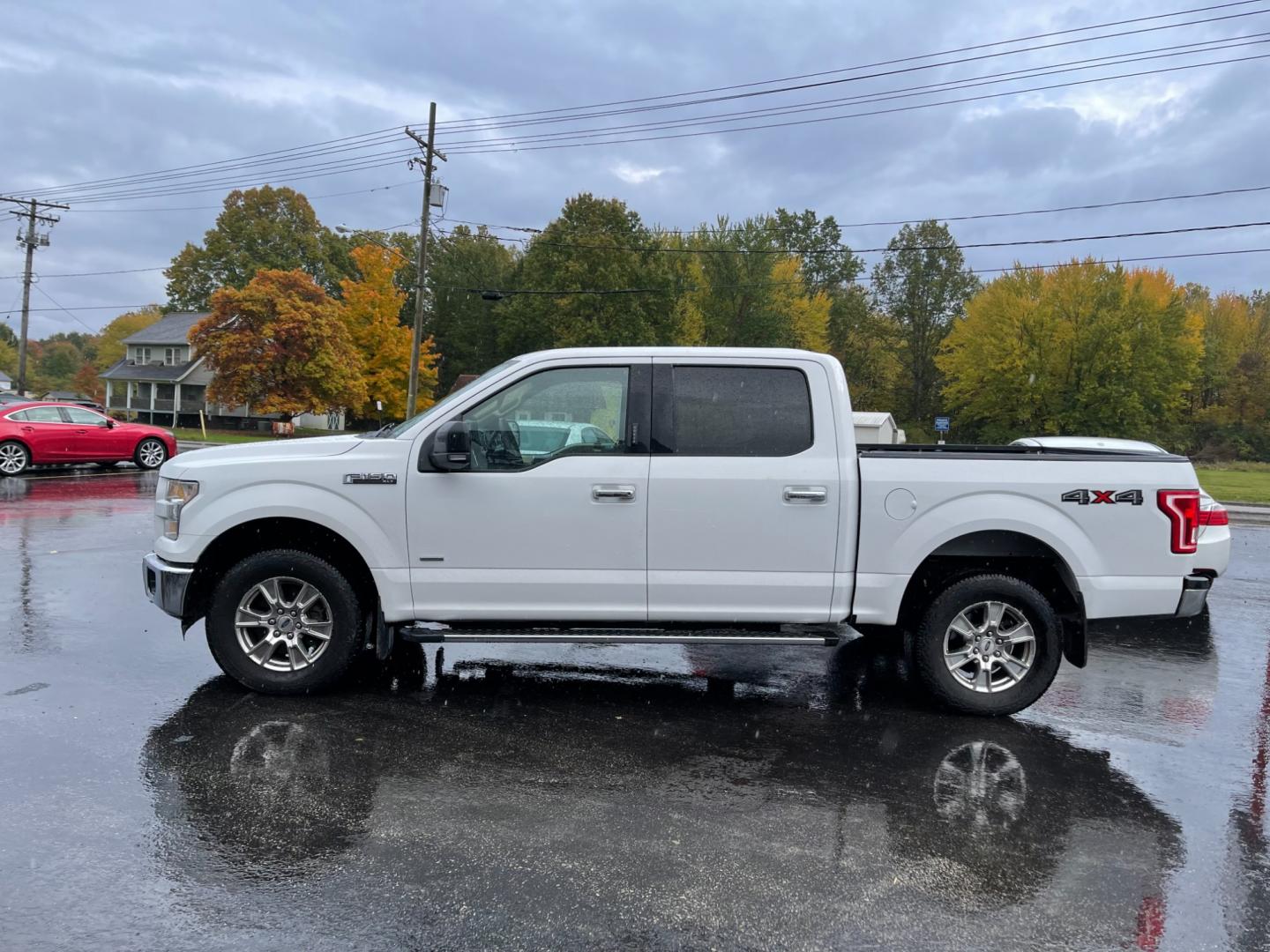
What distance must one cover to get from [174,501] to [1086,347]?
58.0 meters

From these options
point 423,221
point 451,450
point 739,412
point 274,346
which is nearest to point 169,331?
point 274,346

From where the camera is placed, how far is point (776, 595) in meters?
5.11

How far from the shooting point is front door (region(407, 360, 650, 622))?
5066 millimetres

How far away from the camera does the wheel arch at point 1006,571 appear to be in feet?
17.0

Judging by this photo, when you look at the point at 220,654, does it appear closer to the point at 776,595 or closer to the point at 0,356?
the point at 776,595

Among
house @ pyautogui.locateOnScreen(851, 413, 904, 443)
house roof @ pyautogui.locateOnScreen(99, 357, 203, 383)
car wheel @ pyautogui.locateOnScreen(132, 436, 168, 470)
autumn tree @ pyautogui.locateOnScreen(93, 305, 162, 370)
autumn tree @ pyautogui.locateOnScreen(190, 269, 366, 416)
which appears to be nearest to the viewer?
car wheel @ pyautogui.locateOnScreen(132, 436, 168, 470)

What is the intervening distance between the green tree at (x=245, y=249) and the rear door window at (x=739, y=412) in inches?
2857

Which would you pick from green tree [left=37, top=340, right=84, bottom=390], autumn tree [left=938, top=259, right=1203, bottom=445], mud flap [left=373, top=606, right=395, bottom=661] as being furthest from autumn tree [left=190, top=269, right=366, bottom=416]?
green tree [left=37, top=340, right=84, bottom=390]

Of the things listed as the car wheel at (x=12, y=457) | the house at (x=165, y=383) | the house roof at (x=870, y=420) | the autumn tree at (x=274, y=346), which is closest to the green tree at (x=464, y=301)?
the house at (x=165, y=383)

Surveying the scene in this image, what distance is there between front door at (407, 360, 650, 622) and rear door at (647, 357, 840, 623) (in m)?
0.13

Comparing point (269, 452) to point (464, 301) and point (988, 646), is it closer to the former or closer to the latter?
point (988, 646)

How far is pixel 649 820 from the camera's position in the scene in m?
3.83

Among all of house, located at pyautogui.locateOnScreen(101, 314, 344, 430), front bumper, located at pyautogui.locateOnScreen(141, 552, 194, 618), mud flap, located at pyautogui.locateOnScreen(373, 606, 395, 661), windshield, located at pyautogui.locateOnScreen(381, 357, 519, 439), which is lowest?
mud flap, located at pyautogui.locateOnScreen(373, 606, 395, 661)

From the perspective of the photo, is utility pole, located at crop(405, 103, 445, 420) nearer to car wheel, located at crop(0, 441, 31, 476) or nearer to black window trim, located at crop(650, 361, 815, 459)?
car wheel, located at crop(0, 441, 31, 476)
